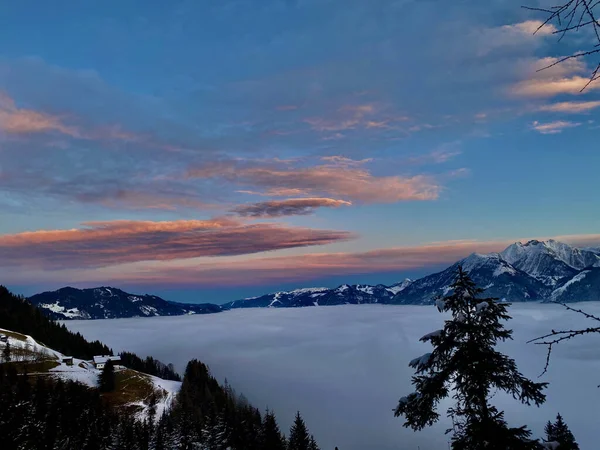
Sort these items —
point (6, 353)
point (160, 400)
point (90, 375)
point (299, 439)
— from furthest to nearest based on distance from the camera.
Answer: point (90, 375), point (6, 353), point (160, 400), point (299, 439)

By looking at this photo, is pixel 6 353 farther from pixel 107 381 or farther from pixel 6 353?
pixel 107 381

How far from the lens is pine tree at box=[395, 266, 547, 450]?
14031 mm

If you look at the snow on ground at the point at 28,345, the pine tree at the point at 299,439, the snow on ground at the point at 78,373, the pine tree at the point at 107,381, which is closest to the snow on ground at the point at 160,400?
the pine tree at the point at 107,381

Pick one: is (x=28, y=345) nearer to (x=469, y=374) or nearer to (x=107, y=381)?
(x=107, y=381)

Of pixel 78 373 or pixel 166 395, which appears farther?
pixel 78 373

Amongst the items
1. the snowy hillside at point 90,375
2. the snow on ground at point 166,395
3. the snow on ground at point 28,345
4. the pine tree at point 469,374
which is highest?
the pine tree at point 469,374

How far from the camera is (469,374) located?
14.2 meters

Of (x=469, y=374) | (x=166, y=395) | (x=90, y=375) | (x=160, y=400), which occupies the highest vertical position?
(x=469, y=374)

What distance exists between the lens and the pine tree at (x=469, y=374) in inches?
552

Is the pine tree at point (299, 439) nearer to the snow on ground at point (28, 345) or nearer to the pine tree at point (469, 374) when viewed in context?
the pine tree at point (469, 374)

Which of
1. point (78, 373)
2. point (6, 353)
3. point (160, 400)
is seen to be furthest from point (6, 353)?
point (160, 400)

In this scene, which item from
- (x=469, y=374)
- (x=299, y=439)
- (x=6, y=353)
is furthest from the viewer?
(x=6, y=353)

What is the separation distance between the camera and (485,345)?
47.3 feet

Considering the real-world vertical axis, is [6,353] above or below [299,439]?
above
